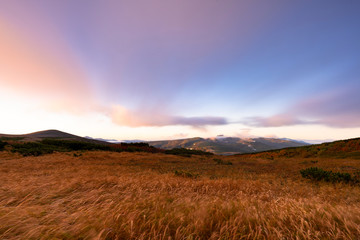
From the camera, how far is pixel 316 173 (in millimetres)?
7141

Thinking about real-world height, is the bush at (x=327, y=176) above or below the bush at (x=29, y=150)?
below

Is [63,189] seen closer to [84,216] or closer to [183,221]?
[84,216]

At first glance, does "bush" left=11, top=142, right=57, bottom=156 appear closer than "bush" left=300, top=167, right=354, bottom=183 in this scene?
No

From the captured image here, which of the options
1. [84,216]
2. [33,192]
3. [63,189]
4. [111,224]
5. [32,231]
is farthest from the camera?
[63,189]

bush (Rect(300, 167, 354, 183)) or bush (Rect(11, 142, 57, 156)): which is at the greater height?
bush (Rect(11, 142, 57, 156))

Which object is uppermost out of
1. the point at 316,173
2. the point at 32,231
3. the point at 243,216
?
the point at 32,231

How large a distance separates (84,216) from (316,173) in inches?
387

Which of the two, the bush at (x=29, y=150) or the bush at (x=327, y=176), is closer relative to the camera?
the bush at (x=327, y=176)

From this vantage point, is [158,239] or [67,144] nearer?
[158,239]

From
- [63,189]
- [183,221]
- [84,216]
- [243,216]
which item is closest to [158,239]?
[183,221]

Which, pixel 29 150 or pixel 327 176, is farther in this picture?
pixel 29 150

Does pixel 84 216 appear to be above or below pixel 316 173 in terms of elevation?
above

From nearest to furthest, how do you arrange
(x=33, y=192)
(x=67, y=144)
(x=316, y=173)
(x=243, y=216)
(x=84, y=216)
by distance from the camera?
1. (x=84, y=216)
2. (x=243, y=216)
3. (x=33, y=192)
4. (x=316, y=173)
5. (x=67, y=144)

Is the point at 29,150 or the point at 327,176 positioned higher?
the point at 29,150
